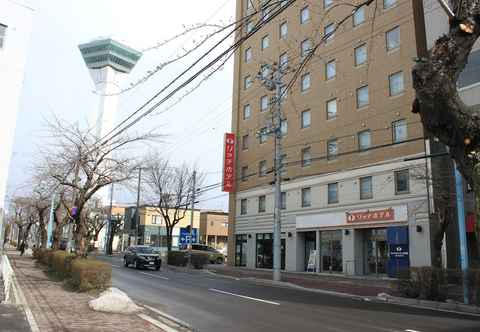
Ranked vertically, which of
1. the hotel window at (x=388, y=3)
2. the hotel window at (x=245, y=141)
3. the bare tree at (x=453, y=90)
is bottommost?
the bare tree at (x=453, y=90)

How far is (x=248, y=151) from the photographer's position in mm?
40312

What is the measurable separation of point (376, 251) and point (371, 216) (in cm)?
215

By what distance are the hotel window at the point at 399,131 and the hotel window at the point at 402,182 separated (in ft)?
6.12

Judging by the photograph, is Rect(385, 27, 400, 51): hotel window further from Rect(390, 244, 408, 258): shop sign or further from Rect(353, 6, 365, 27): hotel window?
Rect(390, 244, 408, 258): shop sign

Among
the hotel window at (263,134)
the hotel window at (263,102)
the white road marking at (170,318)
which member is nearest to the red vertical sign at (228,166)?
the hotel window at (263,134)

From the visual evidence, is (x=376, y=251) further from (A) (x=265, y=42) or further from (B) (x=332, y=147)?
(A) (x=265, y=42)

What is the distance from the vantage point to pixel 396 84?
27.6 meters

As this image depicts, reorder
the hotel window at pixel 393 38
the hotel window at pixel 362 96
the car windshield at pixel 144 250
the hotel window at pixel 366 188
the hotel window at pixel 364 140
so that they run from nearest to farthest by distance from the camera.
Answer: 1. the hotel window at pixel 393 38
2. the hotel window at pixel 366 188
3. the hotel window at pixel 364 140
4. the hotel window at pixel 362 96
5. the car windshield at pixel 144 250

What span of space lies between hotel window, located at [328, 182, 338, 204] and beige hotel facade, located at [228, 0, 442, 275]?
68mm

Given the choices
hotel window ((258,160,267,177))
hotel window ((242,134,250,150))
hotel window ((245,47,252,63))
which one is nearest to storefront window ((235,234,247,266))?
hotel window ((258,160,267,177))

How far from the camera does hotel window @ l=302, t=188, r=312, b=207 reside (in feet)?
108

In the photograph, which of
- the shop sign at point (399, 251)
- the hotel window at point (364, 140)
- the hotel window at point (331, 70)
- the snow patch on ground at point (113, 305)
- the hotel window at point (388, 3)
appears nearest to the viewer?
the snow patch on ground at point (113, 305)

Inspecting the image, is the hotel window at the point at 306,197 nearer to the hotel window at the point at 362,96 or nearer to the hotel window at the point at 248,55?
the hotel window at the point at 362,96

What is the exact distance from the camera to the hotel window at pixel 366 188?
93.0 ft
